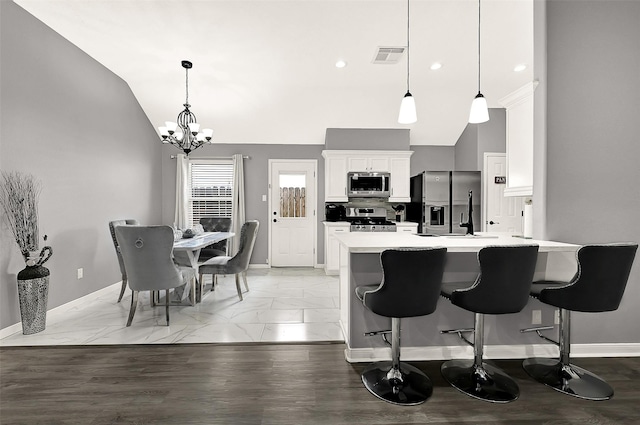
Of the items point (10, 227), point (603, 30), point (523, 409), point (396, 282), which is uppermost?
point (603, 30)

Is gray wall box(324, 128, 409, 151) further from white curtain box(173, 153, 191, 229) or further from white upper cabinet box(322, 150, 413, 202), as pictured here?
white curtain box(173, 153, 191, 229)

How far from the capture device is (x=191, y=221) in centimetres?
623

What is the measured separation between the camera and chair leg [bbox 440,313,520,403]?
79.3 inches

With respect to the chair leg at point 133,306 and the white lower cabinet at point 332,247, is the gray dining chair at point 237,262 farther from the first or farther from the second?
the white lower cabinet at point 332,247

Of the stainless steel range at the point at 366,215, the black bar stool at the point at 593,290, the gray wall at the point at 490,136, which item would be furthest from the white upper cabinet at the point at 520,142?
the stainless steel range at the point at 366,215

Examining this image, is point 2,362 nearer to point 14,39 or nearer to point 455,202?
point 14,39

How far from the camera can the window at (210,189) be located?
20.4 ft

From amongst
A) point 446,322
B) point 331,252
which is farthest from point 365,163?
point 446,322

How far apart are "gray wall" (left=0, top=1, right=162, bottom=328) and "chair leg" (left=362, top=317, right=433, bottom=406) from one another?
3.31 metres

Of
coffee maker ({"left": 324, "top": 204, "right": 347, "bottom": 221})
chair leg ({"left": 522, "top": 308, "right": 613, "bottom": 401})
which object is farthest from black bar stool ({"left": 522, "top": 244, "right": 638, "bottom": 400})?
coffee maker ({"left": 324, "top": 204, "right": 347, "bottom": 221})

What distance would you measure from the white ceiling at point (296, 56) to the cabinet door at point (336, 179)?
631mm

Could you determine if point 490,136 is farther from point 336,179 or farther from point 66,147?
point 66,147

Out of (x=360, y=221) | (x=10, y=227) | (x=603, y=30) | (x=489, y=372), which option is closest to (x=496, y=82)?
(x=603, y=30)

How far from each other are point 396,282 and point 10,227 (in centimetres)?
351
